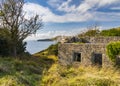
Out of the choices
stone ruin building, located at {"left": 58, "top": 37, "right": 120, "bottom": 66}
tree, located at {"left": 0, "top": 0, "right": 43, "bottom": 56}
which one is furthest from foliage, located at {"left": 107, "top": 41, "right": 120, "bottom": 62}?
tree, located at {"left": 0, "top": 0, "right": 43, "bottom": 56}

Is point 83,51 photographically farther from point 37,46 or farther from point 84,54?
point 37,46

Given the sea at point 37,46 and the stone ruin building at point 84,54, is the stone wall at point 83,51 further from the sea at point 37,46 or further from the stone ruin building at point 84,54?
the sea at point 37,46

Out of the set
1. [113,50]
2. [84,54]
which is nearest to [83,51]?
[84,54]

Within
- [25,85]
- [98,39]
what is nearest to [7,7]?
[98,39]

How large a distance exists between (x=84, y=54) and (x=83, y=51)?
0.92ft

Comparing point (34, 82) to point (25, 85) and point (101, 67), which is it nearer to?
point (25, 85)

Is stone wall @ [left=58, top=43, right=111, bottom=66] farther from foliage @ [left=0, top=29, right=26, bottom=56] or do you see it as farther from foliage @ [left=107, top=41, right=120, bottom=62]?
foliage @ [left=0, top=29, right=26, bottom=56]

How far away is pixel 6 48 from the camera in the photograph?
116ft

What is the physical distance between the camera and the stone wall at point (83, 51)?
21.8 metres

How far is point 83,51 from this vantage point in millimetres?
23156

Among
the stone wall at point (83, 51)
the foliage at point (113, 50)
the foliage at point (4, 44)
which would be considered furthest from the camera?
the foliage at point (4, 44)

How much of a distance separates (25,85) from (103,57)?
24.4 ft

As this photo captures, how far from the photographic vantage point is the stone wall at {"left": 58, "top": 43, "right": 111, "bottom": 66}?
21.8 meters

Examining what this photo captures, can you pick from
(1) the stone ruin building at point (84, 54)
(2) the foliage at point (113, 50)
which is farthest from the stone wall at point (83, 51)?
(2) the foliage at point (113, 50)
